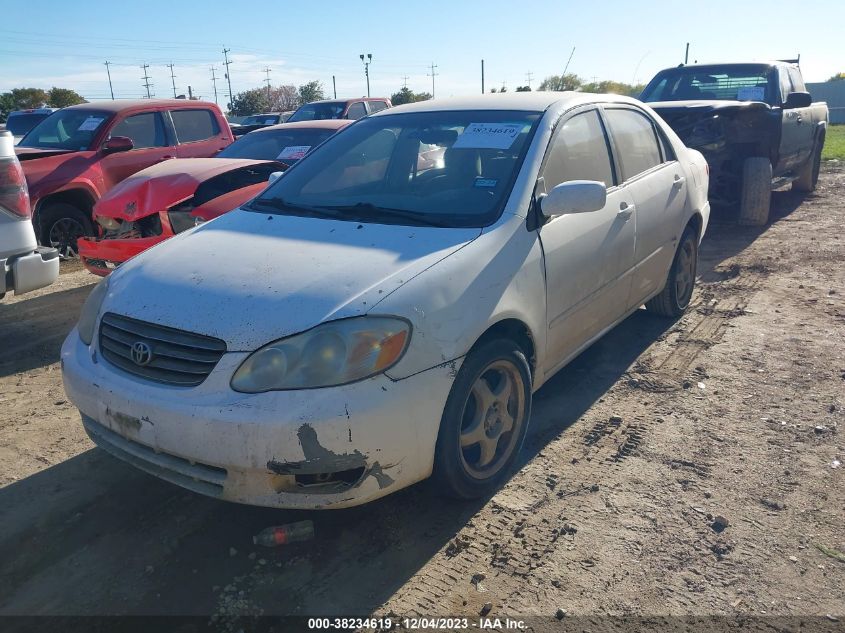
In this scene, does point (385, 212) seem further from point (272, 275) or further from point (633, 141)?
point (633, 141)

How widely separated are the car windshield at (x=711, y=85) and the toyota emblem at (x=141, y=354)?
8.49 metres

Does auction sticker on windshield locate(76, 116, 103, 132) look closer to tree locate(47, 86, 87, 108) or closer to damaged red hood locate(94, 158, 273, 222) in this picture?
damaged red hood locate(94, 158, 273, 222)

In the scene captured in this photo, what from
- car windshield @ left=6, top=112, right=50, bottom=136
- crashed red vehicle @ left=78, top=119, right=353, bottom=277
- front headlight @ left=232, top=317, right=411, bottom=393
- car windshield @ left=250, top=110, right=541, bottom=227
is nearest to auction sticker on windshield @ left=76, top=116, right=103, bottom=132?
crashed red vehicle @ left=78, top=119, right=353, bottom=277

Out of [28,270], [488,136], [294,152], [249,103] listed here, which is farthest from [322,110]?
[249,103]

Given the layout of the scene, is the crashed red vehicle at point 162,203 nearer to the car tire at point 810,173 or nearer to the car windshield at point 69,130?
the car windshield at point 69,130

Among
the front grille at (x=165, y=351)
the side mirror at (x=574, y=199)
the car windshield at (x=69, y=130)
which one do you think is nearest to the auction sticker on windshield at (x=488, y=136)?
the side mirror at (x=574, y=199)

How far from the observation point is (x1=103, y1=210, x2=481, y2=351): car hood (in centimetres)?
263

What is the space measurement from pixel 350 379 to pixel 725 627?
4.95ft

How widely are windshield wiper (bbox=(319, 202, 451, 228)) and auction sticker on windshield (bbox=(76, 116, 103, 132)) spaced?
601 cm

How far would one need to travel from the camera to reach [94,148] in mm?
8141

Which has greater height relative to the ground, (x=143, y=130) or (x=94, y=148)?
(x=143, y=130)

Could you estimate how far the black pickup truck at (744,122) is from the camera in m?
7.72

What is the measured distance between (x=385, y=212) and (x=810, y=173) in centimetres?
998

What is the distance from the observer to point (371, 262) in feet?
9.54
